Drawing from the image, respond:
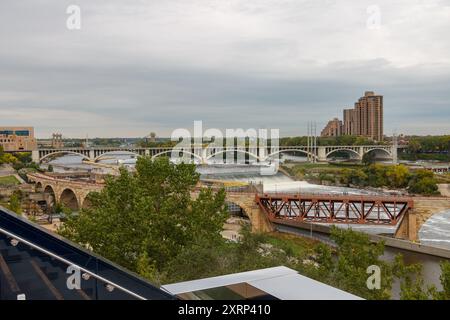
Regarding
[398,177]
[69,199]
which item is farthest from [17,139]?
[398,177]

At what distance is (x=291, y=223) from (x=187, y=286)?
24337mm

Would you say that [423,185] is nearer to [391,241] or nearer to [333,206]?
[333,206]

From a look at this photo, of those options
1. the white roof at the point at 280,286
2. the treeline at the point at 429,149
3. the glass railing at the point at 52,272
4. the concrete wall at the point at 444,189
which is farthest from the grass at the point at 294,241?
the treeline at the point at 429,149

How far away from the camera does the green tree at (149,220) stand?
1177 centimetres

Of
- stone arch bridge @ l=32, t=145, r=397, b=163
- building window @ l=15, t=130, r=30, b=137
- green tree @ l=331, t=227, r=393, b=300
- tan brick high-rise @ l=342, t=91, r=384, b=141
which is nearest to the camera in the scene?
green tree @ l=331, t=227, r=393, b=300

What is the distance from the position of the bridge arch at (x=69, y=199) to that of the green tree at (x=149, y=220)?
77.4 ft

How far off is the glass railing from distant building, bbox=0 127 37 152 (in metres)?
85.7

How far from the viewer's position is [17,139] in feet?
275

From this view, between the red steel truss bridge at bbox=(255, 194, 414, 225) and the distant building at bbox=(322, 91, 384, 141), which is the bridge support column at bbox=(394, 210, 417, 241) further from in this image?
the distant building at bbox=(322, 91, 384, 141)

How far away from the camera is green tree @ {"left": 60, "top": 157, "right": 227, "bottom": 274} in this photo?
11.8m

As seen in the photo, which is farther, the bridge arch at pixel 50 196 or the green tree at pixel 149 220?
the bridge arch at pixel 50 196

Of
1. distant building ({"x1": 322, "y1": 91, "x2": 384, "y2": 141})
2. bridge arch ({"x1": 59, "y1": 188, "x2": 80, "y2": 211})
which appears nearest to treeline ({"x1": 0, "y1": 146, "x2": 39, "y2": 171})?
bridge arch ({"x1": 59, "y1": 188, "x2": 80, "y2": 211})

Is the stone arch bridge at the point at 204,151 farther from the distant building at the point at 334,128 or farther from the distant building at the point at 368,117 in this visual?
the distant building at the point at 334,128
